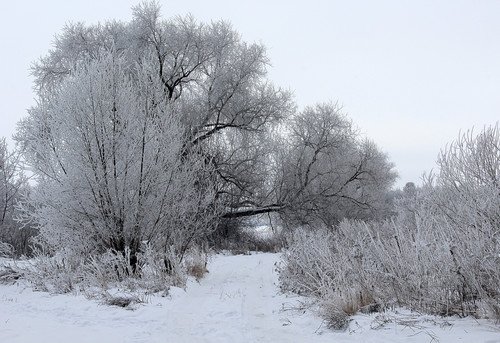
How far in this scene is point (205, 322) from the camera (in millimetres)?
6129

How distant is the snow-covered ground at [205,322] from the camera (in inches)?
183

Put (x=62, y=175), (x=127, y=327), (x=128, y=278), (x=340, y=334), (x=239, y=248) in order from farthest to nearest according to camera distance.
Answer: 1. (x=239, y=248)
2. (x=62, y=175)
3. (x=128, y=278)
4. (x=127, y=327)
5. (x=340, y=334)

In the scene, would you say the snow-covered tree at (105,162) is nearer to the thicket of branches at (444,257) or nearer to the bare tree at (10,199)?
the thicket of branches at (444,257)

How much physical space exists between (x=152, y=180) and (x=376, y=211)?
1954 cm

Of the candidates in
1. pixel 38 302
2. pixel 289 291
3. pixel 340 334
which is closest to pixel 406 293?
pixel 340 334

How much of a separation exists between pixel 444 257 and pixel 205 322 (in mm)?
3262

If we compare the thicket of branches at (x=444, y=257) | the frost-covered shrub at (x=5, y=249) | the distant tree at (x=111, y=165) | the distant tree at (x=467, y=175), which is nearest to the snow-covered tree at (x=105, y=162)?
the distant tree at (x=111, y=165)

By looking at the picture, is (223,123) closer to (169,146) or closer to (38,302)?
(169,146)

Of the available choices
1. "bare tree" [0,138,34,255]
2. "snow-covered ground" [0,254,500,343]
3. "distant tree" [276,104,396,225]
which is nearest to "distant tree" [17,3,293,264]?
"snow-covered ground" [0,254,500,343]

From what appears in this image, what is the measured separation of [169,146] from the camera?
35.2 ft

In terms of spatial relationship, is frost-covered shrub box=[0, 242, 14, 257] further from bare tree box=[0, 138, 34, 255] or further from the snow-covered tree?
bare tree box=[0, 138, 34, 255]

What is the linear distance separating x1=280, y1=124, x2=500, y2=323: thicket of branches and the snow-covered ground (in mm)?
315

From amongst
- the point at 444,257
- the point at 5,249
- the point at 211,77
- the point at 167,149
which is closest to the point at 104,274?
the point at 167,149

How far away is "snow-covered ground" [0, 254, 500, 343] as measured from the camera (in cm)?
466
